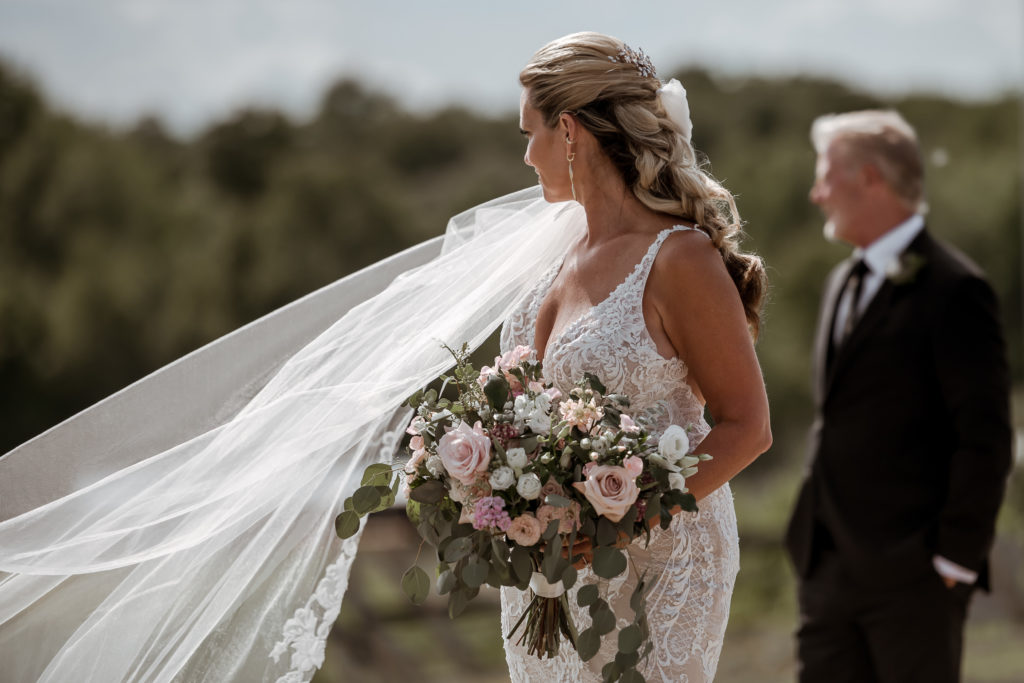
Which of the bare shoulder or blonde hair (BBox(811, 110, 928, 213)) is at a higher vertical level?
the bare shoulder

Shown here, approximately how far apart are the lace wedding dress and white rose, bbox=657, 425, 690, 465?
Answer: 0.23 metres

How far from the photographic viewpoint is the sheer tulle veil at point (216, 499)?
2.56 m

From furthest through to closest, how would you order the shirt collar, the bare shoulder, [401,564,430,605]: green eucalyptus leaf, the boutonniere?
1. the shirt collar
2. the boutonniere
3. the bare shoulder
4. [401,564,430,605]: green eucalyptus leaf

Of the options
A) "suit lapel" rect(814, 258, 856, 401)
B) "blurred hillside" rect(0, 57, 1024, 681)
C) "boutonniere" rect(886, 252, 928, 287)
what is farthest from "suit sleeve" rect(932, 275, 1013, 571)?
"blurred hillside" rect(0, 57, 1024, 681)

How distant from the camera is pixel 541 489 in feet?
6.85

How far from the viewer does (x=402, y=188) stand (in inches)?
456

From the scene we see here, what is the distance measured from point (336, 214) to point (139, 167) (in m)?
1.92

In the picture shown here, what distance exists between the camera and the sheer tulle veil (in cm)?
256

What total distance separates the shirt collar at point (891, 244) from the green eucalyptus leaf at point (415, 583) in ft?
7.77

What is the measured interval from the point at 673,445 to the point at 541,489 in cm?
27

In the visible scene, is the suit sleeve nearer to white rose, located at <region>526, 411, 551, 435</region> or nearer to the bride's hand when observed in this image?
the bride's hand

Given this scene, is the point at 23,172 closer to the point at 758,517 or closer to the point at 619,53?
the point at 758,517

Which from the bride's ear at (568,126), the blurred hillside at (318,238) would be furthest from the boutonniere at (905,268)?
the blurred hillside at (318,238)

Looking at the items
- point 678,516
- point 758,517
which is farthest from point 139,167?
point 678,516
